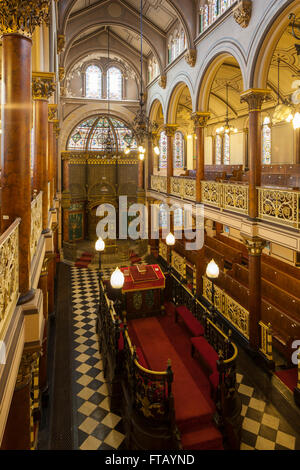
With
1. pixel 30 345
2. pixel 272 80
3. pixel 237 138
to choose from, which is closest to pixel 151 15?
pixel 272 80

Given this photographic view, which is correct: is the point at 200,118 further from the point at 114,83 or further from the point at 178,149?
the point at 178,149

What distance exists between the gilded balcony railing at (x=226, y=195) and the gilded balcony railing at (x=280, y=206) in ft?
2.32

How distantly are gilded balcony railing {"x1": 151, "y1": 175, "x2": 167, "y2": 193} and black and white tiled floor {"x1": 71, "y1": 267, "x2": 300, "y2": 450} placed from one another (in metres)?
9.76

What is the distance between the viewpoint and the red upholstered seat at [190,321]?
8.28 m

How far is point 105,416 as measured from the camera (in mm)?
6918

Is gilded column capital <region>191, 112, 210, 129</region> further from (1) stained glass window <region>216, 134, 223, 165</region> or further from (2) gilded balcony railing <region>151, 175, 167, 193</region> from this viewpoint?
(1) stained glass window <region>216, 134, 223, 165</region>

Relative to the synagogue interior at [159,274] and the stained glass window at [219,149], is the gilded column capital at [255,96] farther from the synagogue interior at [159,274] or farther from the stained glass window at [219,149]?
the stained glass window at [219,149]

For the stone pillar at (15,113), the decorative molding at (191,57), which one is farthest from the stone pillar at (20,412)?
the decorative molding at (191,57)

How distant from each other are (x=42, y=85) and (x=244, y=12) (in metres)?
6.05

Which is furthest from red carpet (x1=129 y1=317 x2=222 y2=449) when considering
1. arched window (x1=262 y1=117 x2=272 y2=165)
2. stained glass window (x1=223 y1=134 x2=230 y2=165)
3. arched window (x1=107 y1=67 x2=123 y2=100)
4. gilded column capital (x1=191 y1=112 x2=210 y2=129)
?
arched window (x1=107 y1=67 x2=123 y2=100)

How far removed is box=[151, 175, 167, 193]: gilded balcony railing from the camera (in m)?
17.3

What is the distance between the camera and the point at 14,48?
3588 mm

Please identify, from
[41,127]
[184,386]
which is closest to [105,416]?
[184,386]

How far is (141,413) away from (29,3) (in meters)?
6.44
